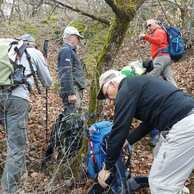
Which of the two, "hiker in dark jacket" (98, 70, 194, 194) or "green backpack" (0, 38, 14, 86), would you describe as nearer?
"hiker in dark jacket" (98, 70, 194, 194)

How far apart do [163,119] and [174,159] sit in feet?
1.25

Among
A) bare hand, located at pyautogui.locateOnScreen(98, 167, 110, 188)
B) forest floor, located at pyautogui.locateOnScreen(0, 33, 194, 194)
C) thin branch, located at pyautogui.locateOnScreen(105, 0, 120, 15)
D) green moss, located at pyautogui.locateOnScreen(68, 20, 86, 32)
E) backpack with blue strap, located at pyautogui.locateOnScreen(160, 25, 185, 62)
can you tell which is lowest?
forest floor, located at pyautogui.locateOnScreen(0, 33, 194, 194)

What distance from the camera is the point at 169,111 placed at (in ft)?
13.5

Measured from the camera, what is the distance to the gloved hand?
4.64 m

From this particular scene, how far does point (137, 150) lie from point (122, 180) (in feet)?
7.20

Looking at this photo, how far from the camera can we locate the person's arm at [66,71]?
20.0 feet

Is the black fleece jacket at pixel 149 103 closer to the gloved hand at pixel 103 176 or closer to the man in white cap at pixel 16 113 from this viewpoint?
the gloved hand at pixel 103 176

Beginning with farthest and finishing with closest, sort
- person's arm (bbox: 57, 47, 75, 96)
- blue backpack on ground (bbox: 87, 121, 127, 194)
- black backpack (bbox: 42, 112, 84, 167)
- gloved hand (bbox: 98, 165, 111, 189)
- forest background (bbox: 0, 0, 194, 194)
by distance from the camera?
1. person's arm (bbox: 57, 47, 75, 96)
2. black backpack (bbox: 42, 112, 84, 167)
3. forest background (bbox: 0, 0, 194, 194)
4. blue backpack on ground (bbox: 87, 121, 127, 194)
5. gloved hand (bbox: 98, 165, 111, 189)

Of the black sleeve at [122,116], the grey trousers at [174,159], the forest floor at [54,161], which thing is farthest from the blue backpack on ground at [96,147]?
the grey trousers at [174,159]

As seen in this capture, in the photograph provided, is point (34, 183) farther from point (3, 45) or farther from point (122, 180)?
point (3, 45)

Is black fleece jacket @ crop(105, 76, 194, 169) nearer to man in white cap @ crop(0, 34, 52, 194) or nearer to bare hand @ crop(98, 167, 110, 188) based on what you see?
bare hand @ crop(98, 167, 110, 188)

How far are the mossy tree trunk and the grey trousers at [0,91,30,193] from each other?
864 millimetres

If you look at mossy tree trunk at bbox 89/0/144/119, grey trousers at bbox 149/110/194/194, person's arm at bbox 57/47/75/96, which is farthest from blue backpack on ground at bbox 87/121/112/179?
person's arm at bbox 57/47/75/96

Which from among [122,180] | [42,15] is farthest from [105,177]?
[42,15]
